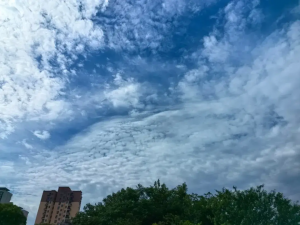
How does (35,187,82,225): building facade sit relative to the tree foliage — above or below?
above

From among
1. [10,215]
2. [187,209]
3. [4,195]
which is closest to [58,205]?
[4,195]

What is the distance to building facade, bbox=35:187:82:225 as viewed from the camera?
80.4m

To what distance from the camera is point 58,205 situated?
268 feet

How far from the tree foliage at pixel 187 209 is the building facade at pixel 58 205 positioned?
177 feet

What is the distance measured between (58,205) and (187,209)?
66957 millimetres

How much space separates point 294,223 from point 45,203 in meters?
79.9

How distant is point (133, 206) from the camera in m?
28.5

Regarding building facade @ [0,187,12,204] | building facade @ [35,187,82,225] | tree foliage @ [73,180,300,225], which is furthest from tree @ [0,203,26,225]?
building facade @ [0,187,12,204]

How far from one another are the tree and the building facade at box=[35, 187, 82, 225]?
142 feet

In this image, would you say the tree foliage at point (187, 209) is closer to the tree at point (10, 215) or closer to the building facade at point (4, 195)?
the tree at point (10, 215)

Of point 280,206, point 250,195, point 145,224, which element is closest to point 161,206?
point 145,224

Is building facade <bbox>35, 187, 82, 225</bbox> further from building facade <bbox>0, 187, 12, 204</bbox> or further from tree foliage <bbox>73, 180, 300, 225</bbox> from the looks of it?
tree foliage <bbox>73, 180, 300, 225</bbox>

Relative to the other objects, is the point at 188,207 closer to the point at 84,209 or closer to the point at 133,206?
the point at 133,206

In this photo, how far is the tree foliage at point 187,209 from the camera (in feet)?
71.0
